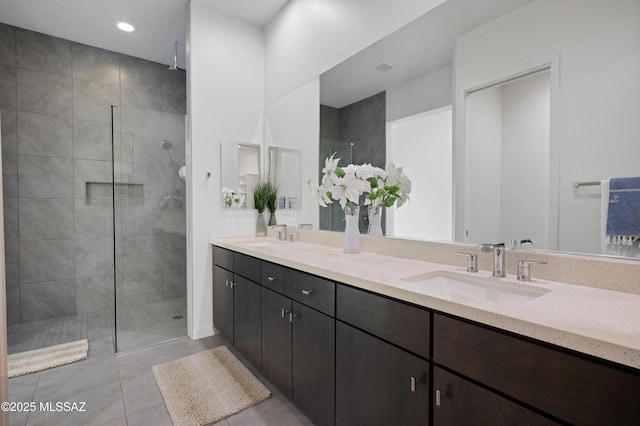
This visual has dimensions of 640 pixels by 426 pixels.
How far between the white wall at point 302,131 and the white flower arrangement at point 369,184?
56cm

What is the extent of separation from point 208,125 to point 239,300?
1543 millimetres

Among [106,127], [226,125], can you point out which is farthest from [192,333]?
[106,127]

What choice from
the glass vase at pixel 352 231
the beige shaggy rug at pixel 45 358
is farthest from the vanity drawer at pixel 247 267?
the beige shaggy rug at pixel 45 358

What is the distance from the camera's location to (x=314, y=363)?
4.75 ft

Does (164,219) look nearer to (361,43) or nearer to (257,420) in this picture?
(257,420)

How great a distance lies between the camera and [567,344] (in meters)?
0.66

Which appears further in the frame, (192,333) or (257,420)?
(192,333)

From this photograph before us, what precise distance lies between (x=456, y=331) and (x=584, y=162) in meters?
0.79

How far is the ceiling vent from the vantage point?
184 centimetres

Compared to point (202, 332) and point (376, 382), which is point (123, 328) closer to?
point (202, 332)

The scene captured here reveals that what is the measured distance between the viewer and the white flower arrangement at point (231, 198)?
9.20ft

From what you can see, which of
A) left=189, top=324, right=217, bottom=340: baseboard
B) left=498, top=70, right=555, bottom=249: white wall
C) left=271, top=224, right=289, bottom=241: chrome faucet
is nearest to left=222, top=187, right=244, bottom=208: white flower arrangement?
left=271, top=224, right=289, bottom=241: chrome faucet

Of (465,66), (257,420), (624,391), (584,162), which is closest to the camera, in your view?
(624,391)

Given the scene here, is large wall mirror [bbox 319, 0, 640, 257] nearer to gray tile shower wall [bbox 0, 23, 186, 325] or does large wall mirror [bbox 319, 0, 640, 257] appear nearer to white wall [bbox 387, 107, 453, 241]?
white wall [bbox 387, 107, 453, 241]
